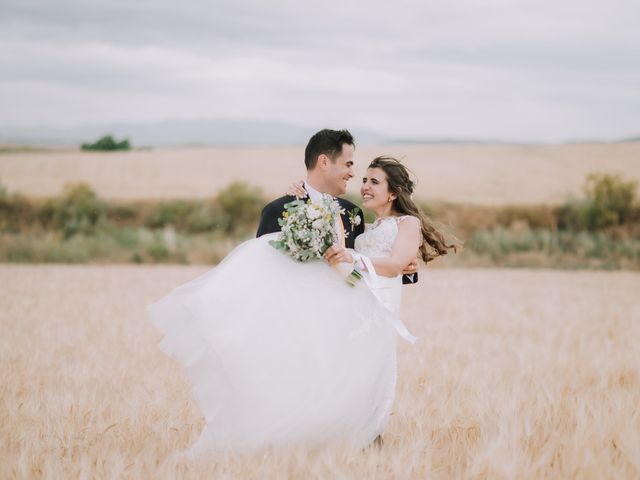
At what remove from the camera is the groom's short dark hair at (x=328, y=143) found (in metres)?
4.77

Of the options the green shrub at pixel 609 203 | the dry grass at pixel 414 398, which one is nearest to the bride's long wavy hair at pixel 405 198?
the dry grass at pixel 414 398

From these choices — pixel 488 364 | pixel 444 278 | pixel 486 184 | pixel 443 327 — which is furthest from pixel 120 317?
pixel 486 184

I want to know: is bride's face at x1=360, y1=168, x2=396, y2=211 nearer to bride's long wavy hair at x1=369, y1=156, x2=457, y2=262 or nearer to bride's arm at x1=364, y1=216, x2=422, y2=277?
bride's long wavy hair at x1=369, y1=156, x2=457, y2=262

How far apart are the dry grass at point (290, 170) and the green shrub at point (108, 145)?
21.1 feet

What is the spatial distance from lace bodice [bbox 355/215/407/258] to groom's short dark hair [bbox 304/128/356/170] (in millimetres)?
490

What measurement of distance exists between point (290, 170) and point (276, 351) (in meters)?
40.1

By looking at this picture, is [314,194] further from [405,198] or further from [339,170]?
[405,198]

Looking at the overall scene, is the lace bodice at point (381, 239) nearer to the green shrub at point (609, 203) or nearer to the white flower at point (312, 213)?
the white flower at point (312, 213)

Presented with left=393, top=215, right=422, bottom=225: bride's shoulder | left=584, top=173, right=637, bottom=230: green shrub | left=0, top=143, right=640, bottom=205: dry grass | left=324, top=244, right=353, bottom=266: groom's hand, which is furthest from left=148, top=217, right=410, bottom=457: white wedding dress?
left=0, top=143, right=640, bottom=205: dry grass

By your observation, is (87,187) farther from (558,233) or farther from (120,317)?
(120,317)

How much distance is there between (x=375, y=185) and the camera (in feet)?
16.3

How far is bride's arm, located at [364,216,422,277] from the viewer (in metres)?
4.73

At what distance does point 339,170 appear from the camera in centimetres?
479

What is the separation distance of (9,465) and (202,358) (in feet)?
3.45
